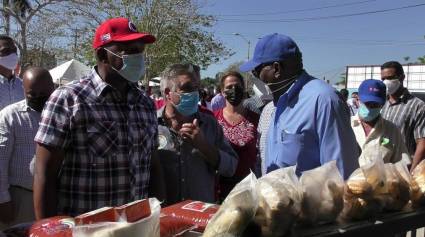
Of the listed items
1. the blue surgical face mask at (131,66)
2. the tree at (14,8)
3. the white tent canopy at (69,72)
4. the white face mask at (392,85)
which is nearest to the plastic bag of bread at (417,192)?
the blue surgical face mask at (131,66)

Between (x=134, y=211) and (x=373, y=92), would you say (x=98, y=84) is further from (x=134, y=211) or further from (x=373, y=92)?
(x=373, y=92)

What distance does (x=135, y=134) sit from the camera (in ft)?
8.02

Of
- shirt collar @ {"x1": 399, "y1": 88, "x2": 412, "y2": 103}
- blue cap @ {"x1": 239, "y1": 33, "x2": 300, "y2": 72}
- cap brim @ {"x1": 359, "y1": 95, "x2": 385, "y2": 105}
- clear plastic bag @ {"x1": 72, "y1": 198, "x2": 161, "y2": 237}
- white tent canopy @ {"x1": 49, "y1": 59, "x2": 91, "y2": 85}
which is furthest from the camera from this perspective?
white tent canopy @ {"x1": 49, "y1": 59, "x2": 91, "y2": 85}

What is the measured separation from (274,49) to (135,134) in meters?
0.88

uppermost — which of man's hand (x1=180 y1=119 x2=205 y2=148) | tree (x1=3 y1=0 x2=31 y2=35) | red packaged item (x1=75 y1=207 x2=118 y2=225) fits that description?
tree (x1=3 y1=0 x2=31 y2=35)

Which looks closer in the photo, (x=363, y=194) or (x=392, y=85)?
(x=363, y=194)

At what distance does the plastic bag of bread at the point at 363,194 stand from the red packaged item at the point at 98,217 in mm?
758

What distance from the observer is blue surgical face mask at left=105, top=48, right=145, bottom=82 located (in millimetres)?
2404

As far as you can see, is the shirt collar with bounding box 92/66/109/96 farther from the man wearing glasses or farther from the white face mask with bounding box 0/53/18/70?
the white face mask with bounding box 0/53/18/70

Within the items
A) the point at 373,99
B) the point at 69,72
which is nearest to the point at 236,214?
the point at 373,99

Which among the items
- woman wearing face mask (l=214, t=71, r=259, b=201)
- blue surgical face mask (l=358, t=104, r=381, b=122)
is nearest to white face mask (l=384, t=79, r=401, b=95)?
blue surgical face mask (l=358, t=104, r=381, b=122)

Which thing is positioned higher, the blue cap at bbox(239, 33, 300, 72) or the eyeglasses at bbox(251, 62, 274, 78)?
the blue cap at bbox(239, 33, 300, 72)

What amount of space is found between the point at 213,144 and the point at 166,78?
0.55 metres

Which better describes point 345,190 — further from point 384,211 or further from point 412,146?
point 412,146
